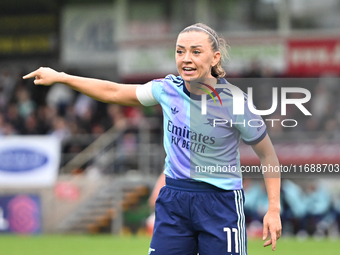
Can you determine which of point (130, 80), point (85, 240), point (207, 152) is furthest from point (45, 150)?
point (207, 152)

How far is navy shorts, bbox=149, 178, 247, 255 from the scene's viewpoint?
3.67m

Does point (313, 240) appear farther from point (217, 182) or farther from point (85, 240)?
point (217, 182)

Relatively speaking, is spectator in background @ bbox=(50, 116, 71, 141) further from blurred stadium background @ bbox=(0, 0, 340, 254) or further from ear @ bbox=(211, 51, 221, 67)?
ear @ bbox=(211, 51, 221, 67)

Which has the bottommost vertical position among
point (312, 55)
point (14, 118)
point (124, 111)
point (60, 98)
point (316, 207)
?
point (316, 207)

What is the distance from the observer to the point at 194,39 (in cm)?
369

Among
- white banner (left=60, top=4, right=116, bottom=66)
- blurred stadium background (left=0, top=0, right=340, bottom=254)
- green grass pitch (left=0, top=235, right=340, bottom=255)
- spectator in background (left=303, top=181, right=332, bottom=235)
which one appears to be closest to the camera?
green grass pitch (left=0, top=235, right=340, bottom=255)

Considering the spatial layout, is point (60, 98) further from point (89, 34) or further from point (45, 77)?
point (45, 77)

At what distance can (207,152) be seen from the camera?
3.76 meters

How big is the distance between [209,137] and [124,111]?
1219 centimetres

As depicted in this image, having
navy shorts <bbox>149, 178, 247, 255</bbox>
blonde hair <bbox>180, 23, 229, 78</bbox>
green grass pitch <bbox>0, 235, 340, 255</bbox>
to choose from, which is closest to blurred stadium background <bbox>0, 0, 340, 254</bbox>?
green grass pitch <bbox>0, 235, 340, 255</bbox>

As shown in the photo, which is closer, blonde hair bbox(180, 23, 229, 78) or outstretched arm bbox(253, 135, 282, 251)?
outstretched arm bbox(253, 135, 282, 251)

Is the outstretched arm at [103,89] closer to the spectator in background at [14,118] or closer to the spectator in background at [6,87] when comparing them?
the spectator in background at [14,118]

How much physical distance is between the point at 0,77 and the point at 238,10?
7154 mm

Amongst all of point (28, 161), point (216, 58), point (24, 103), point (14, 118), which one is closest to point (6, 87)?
point (24, 103)
